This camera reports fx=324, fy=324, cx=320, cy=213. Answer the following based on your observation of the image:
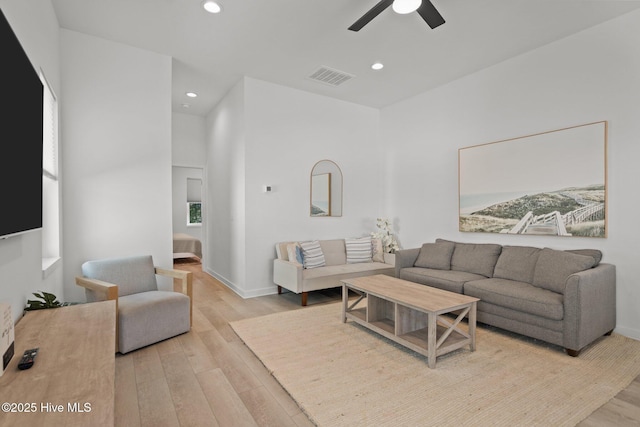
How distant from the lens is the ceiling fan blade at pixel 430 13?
2.39 m

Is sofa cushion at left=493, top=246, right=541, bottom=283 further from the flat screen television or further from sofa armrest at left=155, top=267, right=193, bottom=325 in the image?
the flat screen television

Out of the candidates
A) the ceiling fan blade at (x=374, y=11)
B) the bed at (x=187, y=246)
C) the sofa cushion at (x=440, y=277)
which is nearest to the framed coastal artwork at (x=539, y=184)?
the sofa cushion at (x=440, y=277)

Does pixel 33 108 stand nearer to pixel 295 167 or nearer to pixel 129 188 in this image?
pixel 129 188

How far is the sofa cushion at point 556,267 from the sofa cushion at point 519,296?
2.9 inches

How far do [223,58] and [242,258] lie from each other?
2.65 m

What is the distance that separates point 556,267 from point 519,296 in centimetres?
49

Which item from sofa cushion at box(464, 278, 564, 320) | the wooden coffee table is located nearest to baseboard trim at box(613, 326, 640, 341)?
sofa cushion at box(464, 278, 564, 320)

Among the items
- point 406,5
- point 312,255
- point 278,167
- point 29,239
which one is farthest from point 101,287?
point 406,5

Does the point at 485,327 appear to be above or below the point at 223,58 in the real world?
→ below

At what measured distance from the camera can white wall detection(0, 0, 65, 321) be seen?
1.68 metres

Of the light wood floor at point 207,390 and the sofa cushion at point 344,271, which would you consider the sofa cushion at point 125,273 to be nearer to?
the light wood floor at point 207,390

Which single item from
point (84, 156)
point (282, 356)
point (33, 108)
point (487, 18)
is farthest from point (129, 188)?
point (487, 18)

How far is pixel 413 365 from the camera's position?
260 cm

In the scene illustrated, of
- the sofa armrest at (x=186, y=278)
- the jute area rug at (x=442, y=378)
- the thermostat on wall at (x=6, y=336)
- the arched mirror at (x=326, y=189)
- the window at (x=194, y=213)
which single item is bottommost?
the jute area rug at (x=442, y=378)
